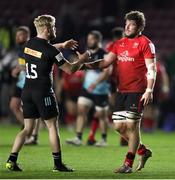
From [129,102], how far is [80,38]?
1319 cm

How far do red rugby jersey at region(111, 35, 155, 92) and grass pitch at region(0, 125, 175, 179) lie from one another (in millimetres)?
1136

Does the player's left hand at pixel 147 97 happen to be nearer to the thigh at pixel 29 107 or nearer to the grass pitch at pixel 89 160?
the grass pitch at pixel 89 160

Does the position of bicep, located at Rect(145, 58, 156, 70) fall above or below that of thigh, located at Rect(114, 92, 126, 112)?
above

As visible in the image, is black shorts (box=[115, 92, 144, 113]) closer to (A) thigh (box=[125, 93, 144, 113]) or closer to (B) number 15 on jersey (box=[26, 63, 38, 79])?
(A) thigh (box=[125, 93, 144, 113])

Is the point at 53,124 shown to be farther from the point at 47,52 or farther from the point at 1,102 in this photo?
the point at 1,102

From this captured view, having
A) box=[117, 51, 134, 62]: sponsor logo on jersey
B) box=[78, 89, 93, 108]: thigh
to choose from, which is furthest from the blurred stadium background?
box=[117, 51, 134, 62]: sponsor logo on jersey

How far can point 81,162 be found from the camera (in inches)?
504

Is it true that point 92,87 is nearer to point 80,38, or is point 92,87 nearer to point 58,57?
point 58,57

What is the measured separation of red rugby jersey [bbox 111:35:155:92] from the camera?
1159 cm

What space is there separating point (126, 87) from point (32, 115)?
4.28 feet

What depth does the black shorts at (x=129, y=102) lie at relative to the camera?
457 inches

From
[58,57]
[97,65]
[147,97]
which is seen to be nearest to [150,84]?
[147,97]

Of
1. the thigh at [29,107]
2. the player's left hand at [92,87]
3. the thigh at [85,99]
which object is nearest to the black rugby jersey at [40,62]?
the thigh at [29,107]

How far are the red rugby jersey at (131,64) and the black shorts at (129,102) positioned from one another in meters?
0.07
